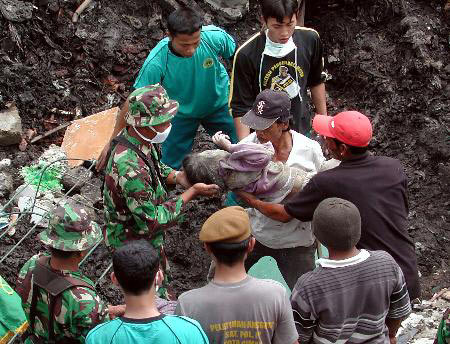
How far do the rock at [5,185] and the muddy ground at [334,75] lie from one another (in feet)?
0.29

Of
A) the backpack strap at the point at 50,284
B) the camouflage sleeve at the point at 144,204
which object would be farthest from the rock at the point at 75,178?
the backpack strap at the point at 50,284

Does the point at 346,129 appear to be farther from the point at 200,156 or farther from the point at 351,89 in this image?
the point at 351,89

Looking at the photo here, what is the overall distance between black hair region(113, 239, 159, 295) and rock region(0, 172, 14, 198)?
337cm

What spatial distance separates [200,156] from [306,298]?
1.25m

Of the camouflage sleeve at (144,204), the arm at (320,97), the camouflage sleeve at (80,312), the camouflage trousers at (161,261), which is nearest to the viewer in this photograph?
the camouflage sleeve at (80,312)

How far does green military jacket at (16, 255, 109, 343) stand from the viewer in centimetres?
323

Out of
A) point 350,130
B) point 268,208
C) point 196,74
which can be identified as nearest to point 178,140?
point 196,74

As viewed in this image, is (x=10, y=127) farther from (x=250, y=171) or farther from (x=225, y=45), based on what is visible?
(x=250, y=171)

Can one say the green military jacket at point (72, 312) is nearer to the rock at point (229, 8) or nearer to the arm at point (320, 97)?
the arm at point (320, 97)

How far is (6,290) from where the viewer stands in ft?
12.0

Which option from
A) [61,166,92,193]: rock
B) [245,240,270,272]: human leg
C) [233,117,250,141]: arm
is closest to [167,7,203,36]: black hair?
[233,117,250,141]: arm

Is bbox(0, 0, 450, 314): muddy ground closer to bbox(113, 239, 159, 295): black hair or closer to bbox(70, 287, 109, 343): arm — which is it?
bbox(70, 287, 109, 343): arm

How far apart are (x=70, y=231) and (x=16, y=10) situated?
14.4ft

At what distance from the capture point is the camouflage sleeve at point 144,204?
12.5ft
